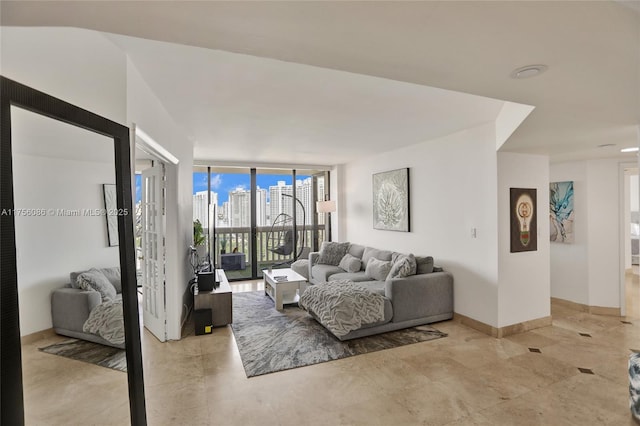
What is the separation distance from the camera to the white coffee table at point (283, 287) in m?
4.69

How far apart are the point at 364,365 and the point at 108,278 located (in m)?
2.37

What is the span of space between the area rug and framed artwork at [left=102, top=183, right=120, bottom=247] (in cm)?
44

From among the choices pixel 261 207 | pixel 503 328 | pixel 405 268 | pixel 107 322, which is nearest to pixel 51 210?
pixel 107 322

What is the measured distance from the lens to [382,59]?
1.50 meters

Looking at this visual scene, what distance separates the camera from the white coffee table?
4.69 metres

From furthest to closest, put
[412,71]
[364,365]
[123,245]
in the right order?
[364,365], [412,71], [123,245]

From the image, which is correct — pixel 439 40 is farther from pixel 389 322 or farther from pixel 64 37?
pixel 389 322

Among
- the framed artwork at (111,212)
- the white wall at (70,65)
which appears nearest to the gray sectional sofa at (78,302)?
the framed artwork at (111,212)

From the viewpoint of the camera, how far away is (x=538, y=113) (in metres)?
2.43

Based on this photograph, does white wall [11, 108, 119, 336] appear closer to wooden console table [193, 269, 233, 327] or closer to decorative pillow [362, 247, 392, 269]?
wooden console table [193, 269, 233, 327]

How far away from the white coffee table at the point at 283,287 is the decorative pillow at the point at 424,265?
5.83 ft

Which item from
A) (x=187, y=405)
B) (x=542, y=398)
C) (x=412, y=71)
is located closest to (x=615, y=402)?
(x=542, y=398)

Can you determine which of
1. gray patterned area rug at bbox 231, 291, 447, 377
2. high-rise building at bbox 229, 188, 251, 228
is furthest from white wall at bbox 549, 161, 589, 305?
high-rise building at bbox 229, 188, 251, 228

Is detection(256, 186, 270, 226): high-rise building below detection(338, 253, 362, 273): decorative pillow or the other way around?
the other way around
